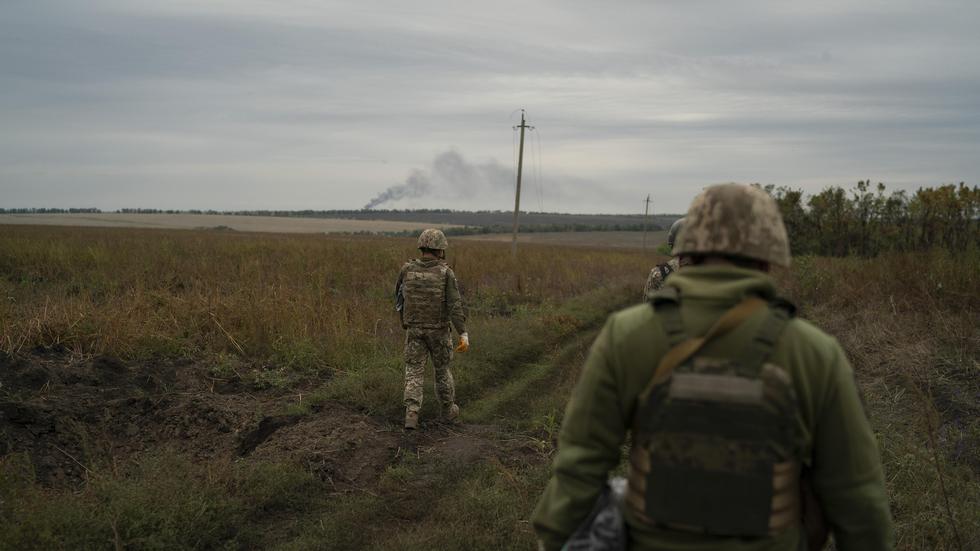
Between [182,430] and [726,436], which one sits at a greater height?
[726,436]

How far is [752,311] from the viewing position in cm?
194

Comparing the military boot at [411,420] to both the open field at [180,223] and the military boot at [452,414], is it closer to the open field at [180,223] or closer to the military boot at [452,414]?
the military boot at [452,414]

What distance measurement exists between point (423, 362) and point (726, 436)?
5.93 metres

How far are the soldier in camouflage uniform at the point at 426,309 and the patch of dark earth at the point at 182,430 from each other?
539 mm

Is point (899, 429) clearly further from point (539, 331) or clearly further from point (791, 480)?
point (539, 331)

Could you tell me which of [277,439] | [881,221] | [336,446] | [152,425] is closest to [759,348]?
[336,446]

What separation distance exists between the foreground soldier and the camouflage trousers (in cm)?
539

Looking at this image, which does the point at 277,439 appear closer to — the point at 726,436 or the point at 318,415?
the point at 318,415

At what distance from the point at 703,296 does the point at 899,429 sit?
5977 mm

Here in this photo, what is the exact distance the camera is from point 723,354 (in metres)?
1.92

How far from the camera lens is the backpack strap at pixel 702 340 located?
1908mm

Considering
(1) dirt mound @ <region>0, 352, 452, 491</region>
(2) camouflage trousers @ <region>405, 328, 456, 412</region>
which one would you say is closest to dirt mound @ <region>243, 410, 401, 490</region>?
(1) dirt mound @ <region>0, 352, 452, 491</region>

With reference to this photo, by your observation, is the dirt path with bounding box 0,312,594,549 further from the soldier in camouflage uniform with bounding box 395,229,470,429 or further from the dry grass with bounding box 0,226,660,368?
the dry grass with bounding box 0,226,660,368

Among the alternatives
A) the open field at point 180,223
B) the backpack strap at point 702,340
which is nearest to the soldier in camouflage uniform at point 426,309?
the backpack strap at point 702,340
